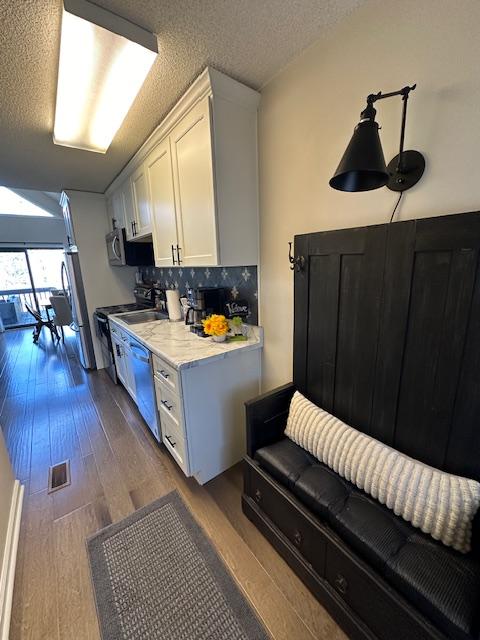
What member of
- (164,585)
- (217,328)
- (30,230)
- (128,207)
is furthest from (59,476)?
(30,230)

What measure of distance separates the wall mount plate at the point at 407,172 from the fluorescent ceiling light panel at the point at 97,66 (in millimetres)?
1186

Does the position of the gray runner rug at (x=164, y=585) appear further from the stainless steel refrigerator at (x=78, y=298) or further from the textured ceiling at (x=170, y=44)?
the stainless steel refrigerator at (x=78, y=298)

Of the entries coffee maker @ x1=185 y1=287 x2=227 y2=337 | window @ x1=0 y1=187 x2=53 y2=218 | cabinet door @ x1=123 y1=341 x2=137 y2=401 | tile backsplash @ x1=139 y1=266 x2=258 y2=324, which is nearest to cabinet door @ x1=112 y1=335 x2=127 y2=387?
cabinet door @ x1=123 y1=341 x2=137 y2=401

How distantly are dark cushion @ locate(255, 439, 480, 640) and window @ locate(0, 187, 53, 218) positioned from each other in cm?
775

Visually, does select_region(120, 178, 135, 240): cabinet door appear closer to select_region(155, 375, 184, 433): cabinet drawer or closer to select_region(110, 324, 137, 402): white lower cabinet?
select_region(110, 324, 137, 402): white lower cabinet

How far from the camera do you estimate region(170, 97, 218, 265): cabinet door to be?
1.49m

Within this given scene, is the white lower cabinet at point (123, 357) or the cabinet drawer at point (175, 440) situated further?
the white lower cabinet at point (123, 357)

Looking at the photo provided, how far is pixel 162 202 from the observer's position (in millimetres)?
2035

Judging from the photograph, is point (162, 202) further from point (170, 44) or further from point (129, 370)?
point (129, 370)

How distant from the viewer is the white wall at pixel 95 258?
3383 mm

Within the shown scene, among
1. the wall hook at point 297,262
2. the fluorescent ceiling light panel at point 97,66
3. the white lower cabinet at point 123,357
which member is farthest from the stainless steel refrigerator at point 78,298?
the wall hook at point 297,262

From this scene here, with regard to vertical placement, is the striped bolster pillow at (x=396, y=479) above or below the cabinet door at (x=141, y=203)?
below

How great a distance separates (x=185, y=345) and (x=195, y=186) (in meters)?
1.06

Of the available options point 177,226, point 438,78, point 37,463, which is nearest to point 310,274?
point 438,78
